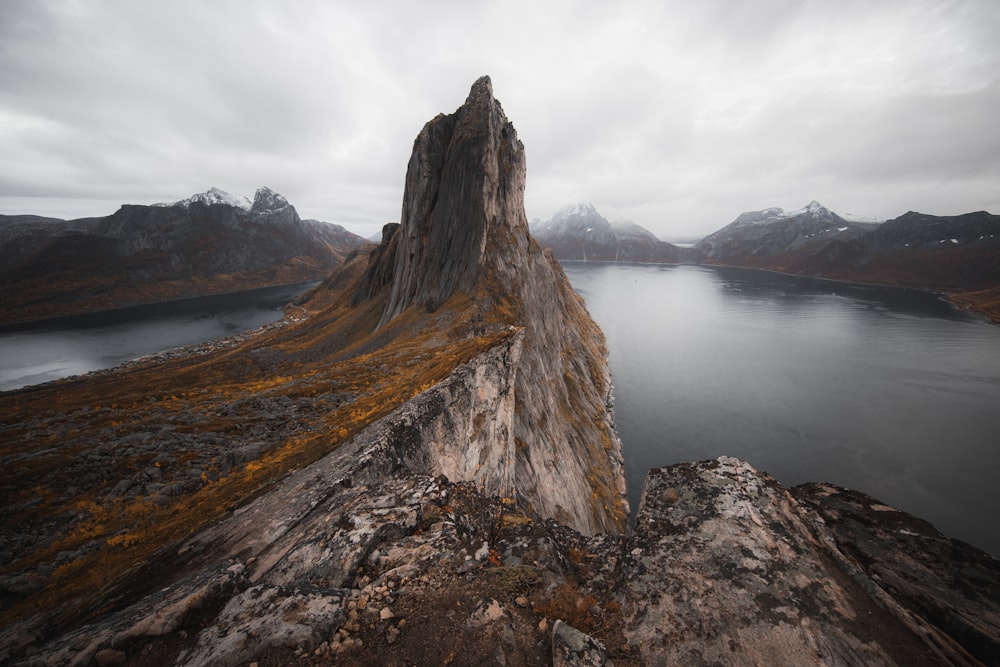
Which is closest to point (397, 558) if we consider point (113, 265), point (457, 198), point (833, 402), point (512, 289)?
point (512, 289)

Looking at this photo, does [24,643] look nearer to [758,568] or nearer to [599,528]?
[758,568]

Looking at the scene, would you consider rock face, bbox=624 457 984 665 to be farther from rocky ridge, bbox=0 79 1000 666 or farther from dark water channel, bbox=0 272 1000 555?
dark water channel, bbox=0 272 1000 555

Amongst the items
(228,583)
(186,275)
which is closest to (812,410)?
(228,583)

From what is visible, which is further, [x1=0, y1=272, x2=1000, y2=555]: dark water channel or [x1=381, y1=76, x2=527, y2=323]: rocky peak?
[x1=0, y1=272, x2=1000, y2=555]: dark water channel

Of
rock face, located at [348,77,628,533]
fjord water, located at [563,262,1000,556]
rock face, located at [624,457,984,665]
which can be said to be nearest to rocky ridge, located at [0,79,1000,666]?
rock face, located at [624,457,984,665]

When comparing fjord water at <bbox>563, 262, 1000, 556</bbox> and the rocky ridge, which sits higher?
the rocky ridge

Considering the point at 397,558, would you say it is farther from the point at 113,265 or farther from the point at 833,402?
the point at 113,265
